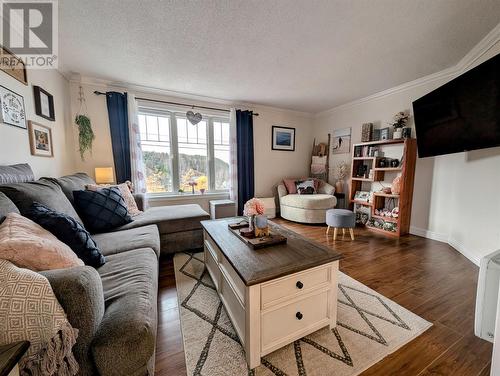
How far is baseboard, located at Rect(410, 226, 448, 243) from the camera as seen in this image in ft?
9.00

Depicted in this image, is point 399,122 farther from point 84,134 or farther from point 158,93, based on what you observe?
point 84,134

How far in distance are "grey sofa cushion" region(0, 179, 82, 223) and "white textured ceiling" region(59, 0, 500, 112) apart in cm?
146

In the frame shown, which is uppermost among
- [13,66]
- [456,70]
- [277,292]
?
[456,70]

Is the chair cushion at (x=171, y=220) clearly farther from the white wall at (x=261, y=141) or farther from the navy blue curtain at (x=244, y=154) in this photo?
the navy blue curtain at (x=244, y=154)

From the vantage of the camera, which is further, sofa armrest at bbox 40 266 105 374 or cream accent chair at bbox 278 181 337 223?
cream accent chair at bbox 278 181 337 223

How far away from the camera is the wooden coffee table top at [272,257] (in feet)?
3.40

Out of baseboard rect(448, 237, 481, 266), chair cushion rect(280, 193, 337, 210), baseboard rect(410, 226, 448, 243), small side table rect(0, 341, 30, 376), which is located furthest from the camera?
chair cushion rect(280, 193, 337, 210)

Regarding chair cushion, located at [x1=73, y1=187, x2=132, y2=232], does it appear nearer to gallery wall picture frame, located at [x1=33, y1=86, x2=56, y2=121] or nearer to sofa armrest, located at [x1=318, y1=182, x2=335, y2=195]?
gallery wall picture frame, located at [x1=33, y1=86, x2=56, y2=121]

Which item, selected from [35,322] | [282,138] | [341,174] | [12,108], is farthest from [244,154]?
[35,322]

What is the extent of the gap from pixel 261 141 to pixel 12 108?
3.50m

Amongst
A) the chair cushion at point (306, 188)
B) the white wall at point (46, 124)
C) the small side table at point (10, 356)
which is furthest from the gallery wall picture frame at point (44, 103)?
the chair cushion at point (306, 188)

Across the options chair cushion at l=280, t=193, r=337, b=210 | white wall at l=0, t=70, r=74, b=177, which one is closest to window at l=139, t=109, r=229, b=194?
white wall at l=0, t=70, r=74, b=177

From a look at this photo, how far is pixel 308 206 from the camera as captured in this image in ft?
12.0

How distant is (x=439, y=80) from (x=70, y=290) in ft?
13.7
